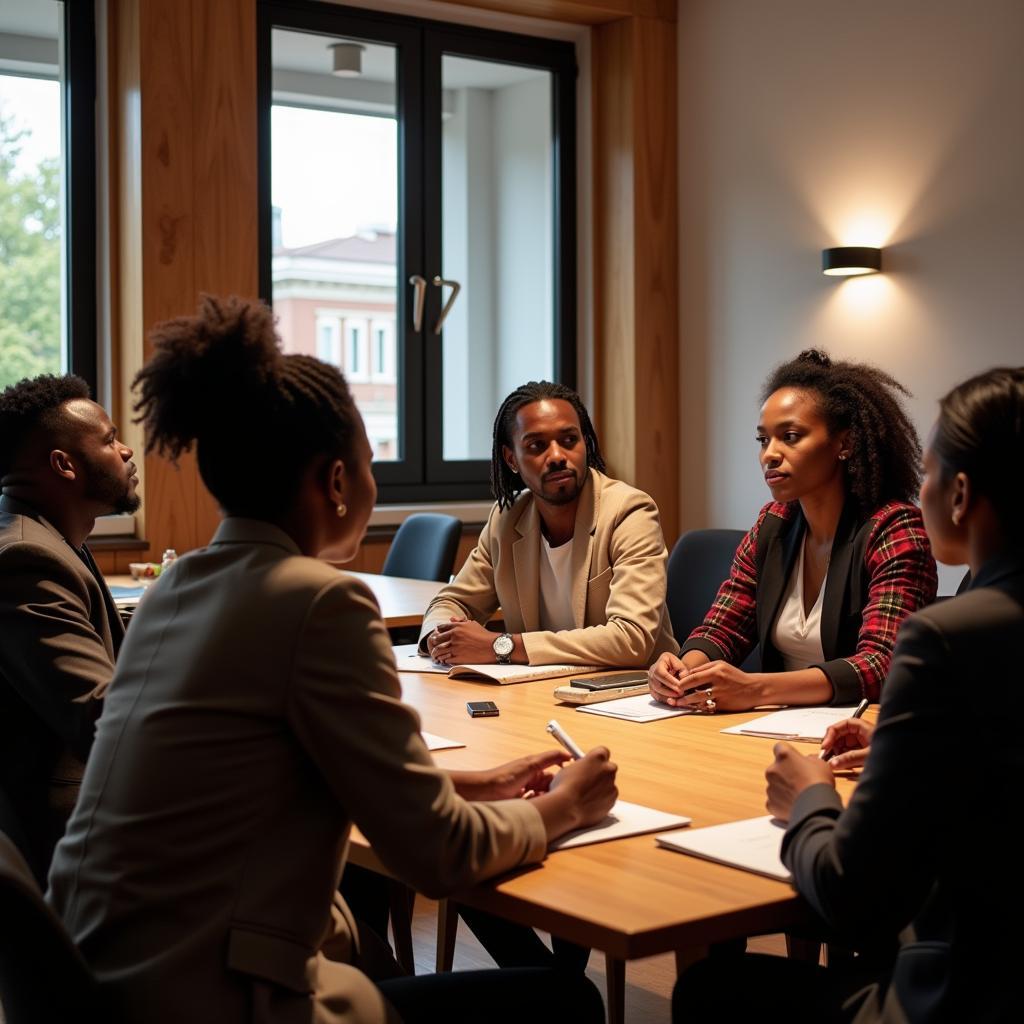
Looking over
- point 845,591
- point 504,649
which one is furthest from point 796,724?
point 504,649

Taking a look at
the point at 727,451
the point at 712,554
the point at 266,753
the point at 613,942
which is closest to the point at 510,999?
the point at 613,942

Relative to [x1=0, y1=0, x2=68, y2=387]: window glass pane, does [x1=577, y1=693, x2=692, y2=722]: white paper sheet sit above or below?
below

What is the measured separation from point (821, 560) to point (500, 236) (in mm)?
3752

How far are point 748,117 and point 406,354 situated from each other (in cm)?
169

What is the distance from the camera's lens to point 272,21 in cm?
540

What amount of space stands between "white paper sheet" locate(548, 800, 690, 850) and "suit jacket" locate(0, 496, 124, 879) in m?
0.78

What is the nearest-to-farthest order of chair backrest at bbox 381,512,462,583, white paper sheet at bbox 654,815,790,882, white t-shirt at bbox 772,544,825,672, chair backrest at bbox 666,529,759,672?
white paper sheet at bbox 654,815,790,882
white t-shirt at bbox 772,544,825,672
chair backrest at bbox 666,529,759,672
chair backrest at bbox 381,512,462,583

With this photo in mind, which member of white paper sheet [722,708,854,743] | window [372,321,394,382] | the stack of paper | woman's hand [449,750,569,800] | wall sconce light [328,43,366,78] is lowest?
the stack of paper

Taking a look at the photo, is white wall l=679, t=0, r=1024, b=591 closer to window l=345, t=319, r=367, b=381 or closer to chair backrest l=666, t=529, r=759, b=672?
window l=345, t=319, r=367, b=381

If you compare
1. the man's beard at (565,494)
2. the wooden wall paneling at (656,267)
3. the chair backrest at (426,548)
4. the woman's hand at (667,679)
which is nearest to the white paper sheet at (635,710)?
the woman's hand at (667,679)

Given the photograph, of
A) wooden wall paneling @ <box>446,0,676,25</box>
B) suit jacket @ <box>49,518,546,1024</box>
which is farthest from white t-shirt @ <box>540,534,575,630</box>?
wooden wall paneling @ <box>446,0,676,25</box>

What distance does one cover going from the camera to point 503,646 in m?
2.97

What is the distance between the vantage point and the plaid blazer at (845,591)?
2.50 metres

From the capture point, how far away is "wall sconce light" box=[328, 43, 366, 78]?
565 cm
